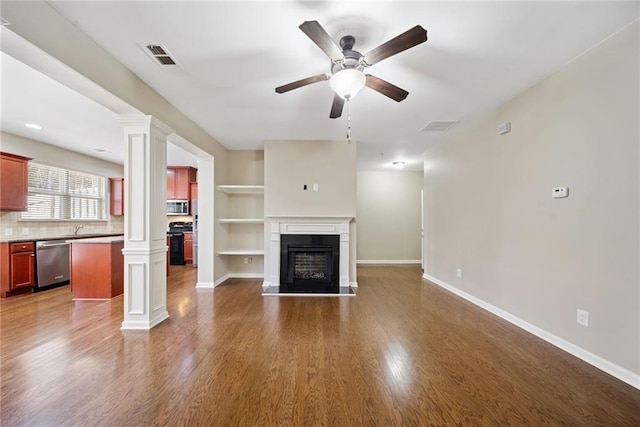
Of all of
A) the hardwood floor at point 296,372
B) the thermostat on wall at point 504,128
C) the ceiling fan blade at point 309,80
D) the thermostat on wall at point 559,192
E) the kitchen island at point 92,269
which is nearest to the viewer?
the hardwood floor at point 296,372

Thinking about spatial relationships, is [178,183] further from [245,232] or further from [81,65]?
[81,65]

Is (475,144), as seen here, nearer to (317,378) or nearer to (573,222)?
(573,222)

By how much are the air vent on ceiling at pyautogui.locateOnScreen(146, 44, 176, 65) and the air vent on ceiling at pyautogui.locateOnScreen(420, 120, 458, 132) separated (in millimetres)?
3270

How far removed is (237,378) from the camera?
1997 millimetres

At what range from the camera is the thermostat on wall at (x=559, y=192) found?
2.47 metres

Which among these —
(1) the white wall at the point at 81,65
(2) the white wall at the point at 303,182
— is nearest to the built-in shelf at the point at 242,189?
(2) the white wall at the point at 303,182

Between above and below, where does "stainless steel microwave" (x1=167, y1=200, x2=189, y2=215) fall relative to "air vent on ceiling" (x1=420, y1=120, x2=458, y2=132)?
below

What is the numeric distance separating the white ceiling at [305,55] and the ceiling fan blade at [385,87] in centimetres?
26

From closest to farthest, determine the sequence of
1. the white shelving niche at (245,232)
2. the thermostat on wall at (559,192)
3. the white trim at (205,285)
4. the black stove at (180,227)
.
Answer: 1. the thermostat on wall at (559,192)
2. the white trim at (205,285)
3. the white shelving niche at (245,232)
4. the black stove at (180,227)

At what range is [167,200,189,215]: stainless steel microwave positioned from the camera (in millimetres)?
7277

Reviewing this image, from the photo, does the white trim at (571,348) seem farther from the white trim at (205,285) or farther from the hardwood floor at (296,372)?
the white trim at (205,285)

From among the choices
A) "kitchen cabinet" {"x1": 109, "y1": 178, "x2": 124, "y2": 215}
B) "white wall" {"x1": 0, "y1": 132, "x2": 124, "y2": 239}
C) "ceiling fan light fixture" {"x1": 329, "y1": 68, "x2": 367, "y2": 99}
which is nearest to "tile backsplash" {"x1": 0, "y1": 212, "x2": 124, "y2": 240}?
"white wall" {"x1": 0, "y1": 132, "x2": 124, "y2": 239}

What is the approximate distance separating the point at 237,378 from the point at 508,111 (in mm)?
3911

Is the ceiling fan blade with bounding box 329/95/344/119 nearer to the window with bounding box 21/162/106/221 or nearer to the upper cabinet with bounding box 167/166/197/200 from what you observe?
the window with bounding box 21/162/106/221
